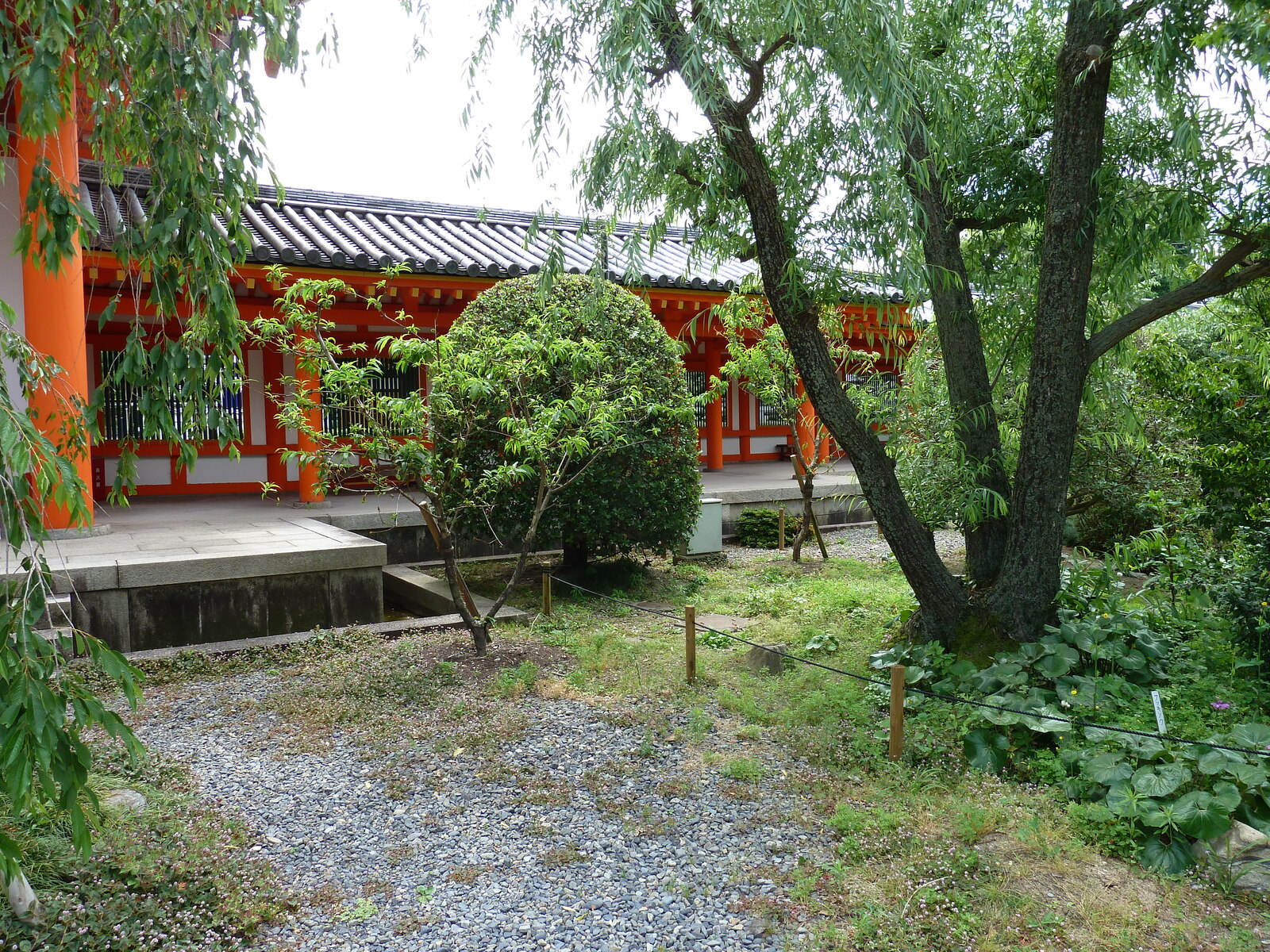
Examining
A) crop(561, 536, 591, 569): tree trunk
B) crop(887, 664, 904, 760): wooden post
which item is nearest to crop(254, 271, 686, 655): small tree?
crop(561, 536, 591, 569): tree trunk

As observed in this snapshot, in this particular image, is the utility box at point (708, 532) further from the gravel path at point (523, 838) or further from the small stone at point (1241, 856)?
the small stone at point (1241, 856)

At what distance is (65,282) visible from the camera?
7.15 meters

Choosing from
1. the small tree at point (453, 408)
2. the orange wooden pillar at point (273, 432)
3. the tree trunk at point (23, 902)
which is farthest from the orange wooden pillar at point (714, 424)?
the tree trunk at point (23, 902)

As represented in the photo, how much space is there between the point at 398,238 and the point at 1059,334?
8427 millimetres

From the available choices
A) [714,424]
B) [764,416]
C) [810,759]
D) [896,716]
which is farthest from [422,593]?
[764,416]

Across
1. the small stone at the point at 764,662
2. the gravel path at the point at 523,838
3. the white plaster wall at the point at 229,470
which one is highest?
the white plaster wall at the point at 229,470

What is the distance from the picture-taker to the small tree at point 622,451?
7.57 meters

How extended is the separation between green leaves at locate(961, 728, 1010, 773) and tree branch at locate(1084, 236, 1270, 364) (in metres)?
2.07

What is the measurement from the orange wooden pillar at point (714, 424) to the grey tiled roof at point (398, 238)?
4.17 ft

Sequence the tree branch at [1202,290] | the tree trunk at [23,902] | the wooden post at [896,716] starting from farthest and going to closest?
the tree branch at [1202,290], the wooden post at [896,716], the tree trunk at [23,902]

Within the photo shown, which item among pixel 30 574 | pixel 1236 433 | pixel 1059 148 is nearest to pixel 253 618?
pixel 30 574

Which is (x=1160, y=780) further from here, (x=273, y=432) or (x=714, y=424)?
(x=714, y=424)

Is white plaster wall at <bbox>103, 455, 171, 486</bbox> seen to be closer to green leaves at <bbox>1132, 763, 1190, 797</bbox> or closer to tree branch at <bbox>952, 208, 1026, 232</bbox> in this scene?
tree branch at <bbox>952, 208, 1026, 232</bbox>

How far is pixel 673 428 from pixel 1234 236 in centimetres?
437
